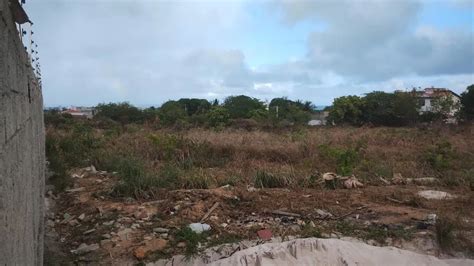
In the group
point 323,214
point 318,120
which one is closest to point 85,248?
point 323,214

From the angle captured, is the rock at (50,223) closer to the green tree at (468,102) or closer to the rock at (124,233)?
the rock at (124,233)

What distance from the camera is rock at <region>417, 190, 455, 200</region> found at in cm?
723

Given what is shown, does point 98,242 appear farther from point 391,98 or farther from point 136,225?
point 391,98

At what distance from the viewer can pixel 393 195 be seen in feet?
23.5

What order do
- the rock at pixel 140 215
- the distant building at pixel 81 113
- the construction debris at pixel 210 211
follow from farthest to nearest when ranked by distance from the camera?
the distant building at pixel 81 113, the rock at pixel 140 215, the construction debris at pixel 210 211

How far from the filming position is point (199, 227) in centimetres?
564

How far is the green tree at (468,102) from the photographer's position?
97.9 feet

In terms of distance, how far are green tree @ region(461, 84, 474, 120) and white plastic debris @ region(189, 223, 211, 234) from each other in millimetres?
28027

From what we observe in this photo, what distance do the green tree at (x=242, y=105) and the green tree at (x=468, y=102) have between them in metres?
14.5

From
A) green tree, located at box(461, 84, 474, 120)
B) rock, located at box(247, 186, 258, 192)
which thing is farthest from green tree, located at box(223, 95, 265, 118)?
rock, located at box(247, 186, 258, 192)

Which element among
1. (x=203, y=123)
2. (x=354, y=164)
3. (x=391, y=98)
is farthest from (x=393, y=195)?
(x=391, y=98)

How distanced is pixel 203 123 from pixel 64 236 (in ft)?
63.6

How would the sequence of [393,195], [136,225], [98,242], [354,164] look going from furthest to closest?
[354,164] → [393,195] → [136,225] → [98,242]

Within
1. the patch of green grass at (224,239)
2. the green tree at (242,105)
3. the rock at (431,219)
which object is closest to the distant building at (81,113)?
the green tree at (242,105)
